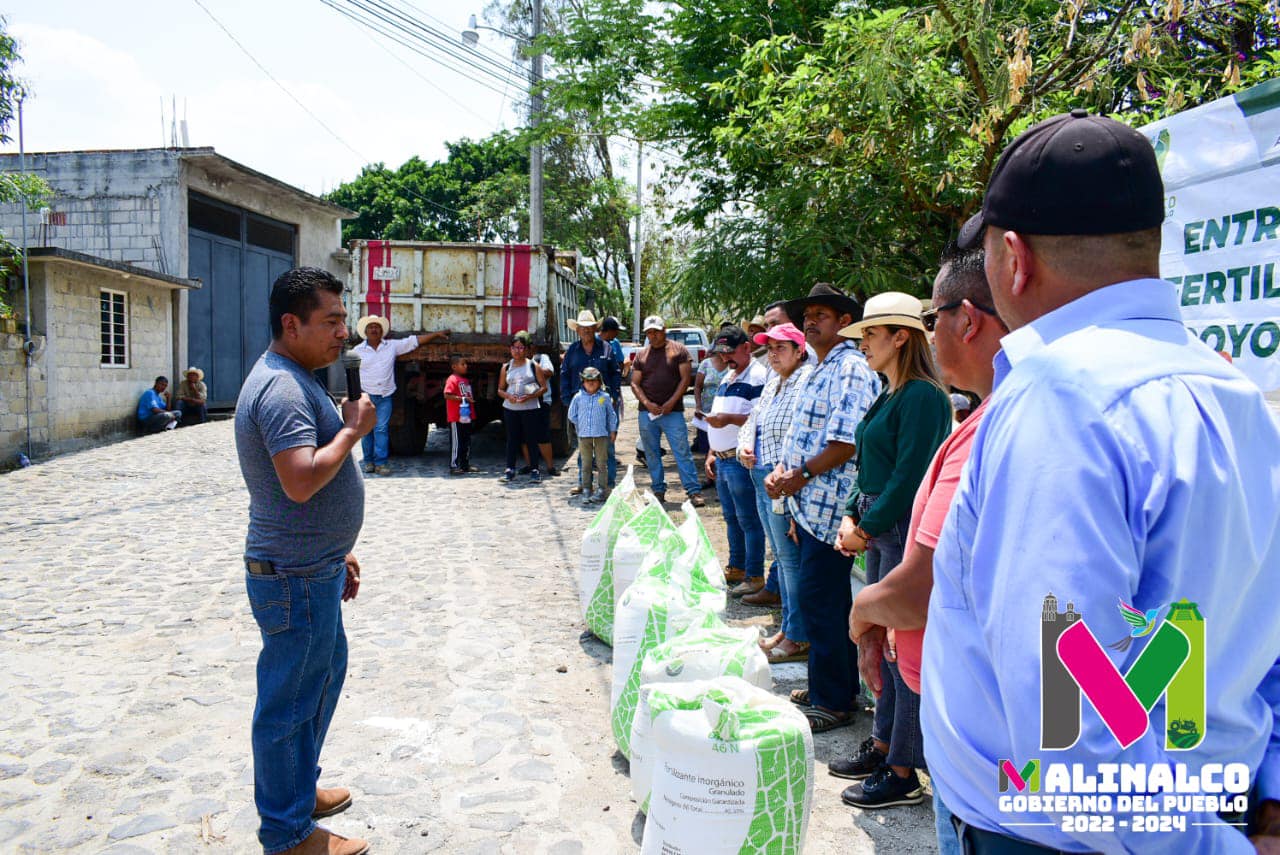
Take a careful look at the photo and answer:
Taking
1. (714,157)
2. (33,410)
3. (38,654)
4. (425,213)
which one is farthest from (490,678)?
(425,213)

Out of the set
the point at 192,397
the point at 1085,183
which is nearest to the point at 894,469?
the point at 1085,183

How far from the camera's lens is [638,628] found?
334 centimetres

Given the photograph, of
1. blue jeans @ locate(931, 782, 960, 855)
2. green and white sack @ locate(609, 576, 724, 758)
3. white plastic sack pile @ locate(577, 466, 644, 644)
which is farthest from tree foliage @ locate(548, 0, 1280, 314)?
blue jeans @ locate(931, 782, 960, 855)

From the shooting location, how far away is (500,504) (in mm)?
9266

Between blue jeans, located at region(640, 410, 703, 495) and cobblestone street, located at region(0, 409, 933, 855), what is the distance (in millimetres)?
935

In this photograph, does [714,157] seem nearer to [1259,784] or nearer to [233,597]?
[233,597]

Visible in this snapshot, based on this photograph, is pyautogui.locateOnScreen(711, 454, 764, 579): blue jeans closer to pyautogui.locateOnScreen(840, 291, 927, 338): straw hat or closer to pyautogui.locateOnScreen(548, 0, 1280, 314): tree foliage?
pyautogui.locateOnScreen(548, 0, 1280, 314): tree foliage

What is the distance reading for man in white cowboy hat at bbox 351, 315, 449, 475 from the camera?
10.6 m

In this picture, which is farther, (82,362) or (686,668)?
(82,362)

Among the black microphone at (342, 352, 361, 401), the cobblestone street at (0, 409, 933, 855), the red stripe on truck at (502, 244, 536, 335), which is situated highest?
the red stripe on truck at (502, 244, 536, 335)

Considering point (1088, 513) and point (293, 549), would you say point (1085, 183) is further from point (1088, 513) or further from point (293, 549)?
point (293, 549)

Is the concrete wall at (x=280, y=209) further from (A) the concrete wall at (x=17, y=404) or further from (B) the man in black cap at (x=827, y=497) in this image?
(B) the man in black cap at (x=827, y=497)

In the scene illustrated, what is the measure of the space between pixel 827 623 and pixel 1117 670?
9.31ft

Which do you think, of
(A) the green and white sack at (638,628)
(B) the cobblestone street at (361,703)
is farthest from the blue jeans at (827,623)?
(A) the green and white sack at (638,628)
